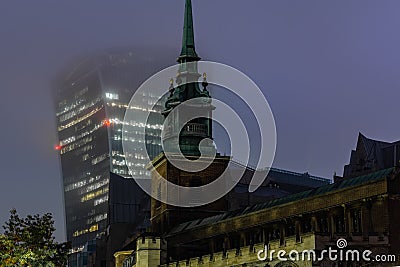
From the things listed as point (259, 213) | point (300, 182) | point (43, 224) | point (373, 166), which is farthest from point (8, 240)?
point (300, 182)

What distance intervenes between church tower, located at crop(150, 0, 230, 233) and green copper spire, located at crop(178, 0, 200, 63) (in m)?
1.33

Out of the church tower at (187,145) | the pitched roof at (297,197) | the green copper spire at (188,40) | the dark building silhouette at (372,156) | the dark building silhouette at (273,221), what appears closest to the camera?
the dark building silhouette at (273,221)

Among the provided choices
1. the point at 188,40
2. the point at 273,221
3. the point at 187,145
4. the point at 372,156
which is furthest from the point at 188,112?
the point at 372,156

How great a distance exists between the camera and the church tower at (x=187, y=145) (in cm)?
10175

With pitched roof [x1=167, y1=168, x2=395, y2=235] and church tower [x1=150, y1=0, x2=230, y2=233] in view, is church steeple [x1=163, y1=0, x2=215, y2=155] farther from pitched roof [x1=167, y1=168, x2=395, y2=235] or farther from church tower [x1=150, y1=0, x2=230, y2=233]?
pitched roof [x1=167, y1=168, x2=395, y2=235]

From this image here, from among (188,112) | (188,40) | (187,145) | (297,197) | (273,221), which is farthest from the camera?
(188,40)

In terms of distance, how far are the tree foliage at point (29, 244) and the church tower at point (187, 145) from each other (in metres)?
35.1

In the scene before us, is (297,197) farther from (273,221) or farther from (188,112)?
(188,112)

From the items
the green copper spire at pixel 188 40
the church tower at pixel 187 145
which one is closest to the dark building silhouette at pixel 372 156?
the church tower at pixel 187 145

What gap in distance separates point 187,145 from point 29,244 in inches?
1519

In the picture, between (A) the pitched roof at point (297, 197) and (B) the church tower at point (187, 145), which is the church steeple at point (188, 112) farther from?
(A) the pitched roof at point (297, 197)

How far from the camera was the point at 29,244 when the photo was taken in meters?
65.2

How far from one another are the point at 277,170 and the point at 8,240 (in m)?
110

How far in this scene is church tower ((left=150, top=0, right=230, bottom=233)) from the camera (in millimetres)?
101750
